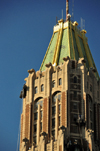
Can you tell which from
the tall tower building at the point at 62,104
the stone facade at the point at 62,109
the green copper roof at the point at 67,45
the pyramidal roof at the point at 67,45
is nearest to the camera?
the stone facade at the point at 62,109

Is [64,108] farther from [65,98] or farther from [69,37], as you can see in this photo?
[69,37]

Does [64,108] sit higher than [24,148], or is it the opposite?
[64,108]

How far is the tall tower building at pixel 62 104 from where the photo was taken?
12850cm

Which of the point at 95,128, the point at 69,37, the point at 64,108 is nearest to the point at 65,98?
the point at 64,108

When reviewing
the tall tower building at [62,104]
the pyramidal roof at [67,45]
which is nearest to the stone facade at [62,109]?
the tall tower building at [62,104]

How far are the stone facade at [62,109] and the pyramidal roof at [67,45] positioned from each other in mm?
4588

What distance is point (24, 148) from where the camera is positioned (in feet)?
429

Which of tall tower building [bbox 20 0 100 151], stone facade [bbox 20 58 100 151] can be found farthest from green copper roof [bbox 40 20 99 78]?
stone facade [bbox 20 58 100 151]

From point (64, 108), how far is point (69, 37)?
24.7 meters

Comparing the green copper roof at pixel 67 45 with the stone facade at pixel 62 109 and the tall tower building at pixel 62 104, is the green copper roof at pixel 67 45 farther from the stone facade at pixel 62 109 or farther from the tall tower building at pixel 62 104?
the stone facade at pixel 62 109

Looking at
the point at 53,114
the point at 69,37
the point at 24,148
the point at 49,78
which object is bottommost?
the point at 24,148

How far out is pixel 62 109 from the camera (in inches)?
5177

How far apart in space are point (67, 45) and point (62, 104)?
20.1 meters

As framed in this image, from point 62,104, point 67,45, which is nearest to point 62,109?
point 62,104
